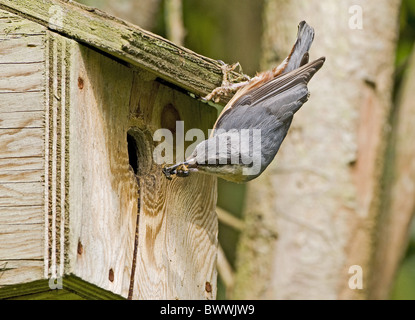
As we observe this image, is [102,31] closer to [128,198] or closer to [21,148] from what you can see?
[21,148]

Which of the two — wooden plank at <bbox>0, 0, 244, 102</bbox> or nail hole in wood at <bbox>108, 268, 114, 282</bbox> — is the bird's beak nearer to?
wooden plank at <bbox>0, 0, 244, 102</bbox>

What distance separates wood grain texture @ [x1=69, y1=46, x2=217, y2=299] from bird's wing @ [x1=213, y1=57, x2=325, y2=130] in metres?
0.21

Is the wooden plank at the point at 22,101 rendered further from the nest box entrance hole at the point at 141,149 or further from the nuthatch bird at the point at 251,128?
the nuthatch bird at the point at 251,128

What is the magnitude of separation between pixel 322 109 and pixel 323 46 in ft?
1.57

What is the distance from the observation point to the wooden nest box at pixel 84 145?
2.79 metres

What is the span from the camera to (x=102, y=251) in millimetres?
2945

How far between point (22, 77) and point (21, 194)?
1.50ft

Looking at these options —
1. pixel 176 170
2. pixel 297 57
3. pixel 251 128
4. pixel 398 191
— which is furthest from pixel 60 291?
pixel 398 191

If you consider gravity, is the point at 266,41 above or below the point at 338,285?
above

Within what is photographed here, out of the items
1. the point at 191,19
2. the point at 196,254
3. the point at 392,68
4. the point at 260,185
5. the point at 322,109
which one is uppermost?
the point at 191,19

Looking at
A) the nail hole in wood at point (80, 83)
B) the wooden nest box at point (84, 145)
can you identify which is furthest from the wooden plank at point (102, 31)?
the nail hole in wood at point (80, 83)

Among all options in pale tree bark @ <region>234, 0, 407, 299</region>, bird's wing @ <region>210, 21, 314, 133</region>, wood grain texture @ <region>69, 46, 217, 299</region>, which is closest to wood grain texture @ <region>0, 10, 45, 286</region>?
wood grain texture @ <region>69, 46, 217, 299</region>
